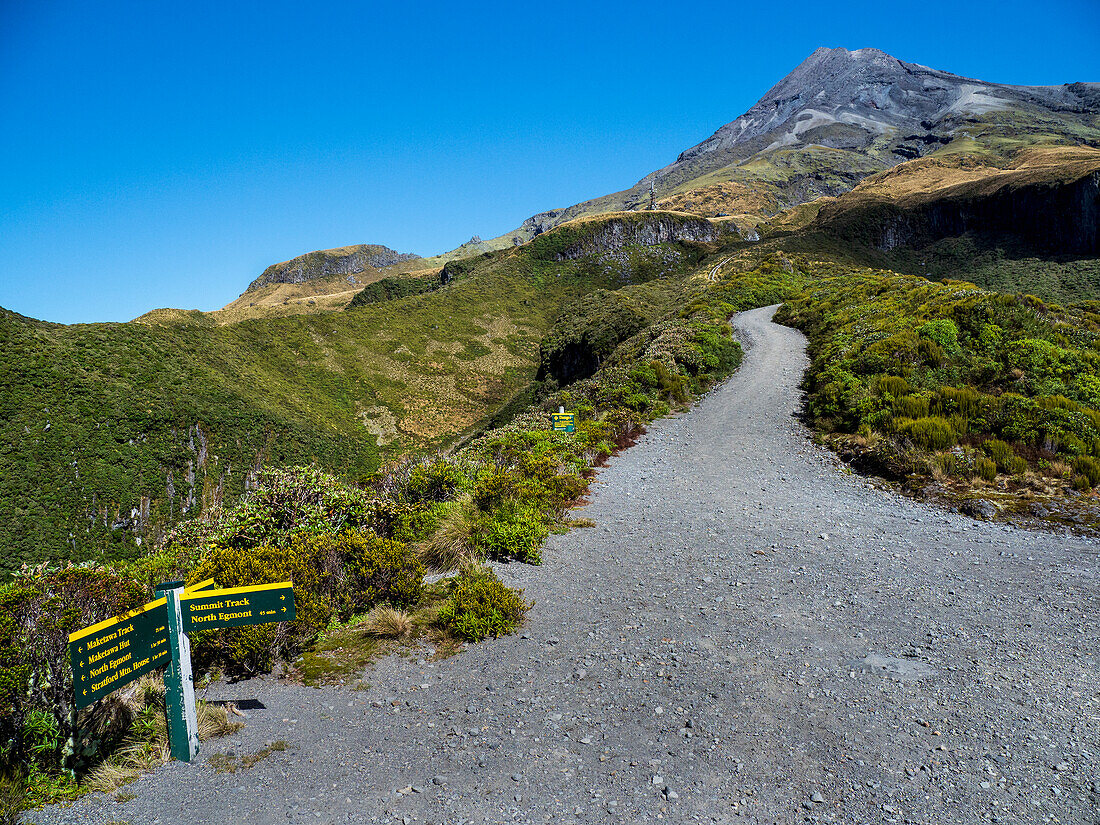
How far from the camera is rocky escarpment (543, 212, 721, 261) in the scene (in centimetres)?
11231

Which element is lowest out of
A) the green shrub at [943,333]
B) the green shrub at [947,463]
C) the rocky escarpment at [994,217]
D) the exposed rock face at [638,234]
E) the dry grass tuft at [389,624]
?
the dry grass tuft at [389,624]

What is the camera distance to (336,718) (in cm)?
472

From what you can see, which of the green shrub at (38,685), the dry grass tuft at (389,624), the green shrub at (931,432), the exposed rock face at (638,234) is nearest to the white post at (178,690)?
the green shrub at (38,685)

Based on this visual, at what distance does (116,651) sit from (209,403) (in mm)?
43863

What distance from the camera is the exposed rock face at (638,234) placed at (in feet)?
368

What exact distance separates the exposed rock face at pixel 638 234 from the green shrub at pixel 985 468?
349 feet

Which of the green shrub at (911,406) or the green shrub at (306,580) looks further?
the green shrub at (911,406)

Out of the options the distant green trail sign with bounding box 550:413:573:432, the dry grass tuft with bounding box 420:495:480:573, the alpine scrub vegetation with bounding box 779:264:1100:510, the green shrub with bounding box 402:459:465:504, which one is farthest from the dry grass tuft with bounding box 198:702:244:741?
the alpine scrub vegetation with bounding box 779:264:1100:510

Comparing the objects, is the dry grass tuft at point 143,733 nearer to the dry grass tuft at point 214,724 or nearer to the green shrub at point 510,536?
the dry grass tuft at point 214,724

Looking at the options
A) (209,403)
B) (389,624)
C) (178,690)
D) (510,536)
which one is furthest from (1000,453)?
(209,403)

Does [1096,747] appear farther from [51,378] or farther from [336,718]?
[51,378]

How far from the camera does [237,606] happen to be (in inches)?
173

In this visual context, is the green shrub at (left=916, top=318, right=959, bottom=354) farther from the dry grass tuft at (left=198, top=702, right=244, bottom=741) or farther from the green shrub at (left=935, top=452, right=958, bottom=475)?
the dry grass tuft at (left=198, top=702, right=244, bottom=741)

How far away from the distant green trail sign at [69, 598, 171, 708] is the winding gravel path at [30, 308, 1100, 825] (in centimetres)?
83
